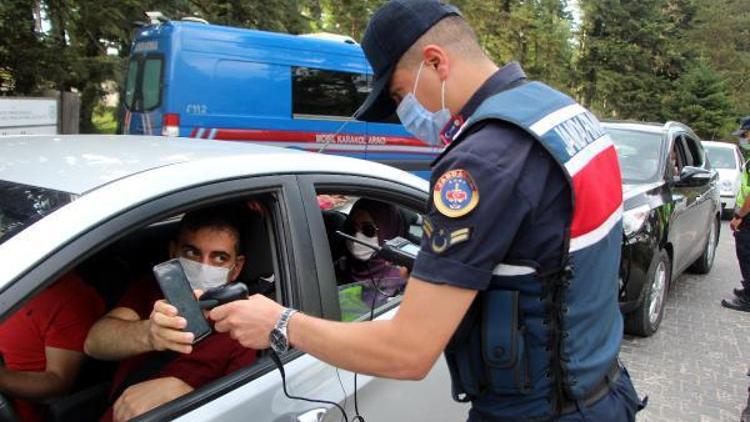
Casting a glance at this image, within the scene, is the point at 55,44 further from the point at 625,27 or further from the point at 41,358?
the point at 625,27

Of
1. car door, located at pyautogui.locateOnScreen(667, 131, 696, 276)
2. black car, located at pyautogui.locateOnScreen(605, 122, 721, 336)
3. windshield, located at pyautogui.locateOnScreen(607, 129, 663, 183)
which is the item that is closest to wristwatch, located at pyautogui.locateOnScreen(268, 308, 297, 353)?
black car, located at pyautogui.locateOnScreen(605, 122, 721, 336)

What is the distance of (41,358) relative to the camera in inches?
81.4

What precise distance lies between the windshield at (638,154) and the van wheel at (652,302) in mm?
697

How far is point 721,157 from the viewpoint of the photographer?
14500 millimetres

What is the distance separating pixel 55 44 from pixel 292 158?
8.13 metres

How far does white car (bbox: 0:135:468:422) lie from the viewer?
1.44m

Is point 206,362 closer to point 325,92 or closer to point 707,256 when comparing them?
point 707,256

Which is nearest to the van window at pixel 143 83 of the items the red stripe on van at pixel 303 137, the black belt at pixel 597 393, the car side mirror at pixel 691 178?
the red stripe on van at pixel 303 137

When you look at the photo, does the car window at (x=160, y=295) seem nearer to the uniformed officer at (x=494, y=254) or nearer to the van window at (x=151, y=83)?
the uniformed officer at (x=494, y=254)

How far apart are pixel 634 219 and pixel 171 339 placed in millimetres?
4110

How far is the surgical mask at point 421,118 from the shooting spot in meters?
1.55

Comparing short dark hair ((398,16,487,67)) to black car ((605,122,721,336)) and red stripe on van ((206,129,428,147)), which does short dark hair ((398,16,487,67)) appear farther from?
red stripe on van ((206,129,428,147))

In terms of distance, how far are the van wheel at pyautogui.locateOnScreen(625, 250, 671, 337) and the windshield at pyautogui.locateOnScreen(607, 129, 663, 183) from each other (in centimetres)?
70

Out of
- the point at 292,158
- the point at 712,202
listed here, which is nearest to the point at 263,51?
the point at 712,202
